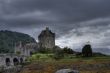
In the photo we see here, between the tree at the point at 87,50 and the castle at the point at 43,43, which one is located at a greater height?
the castle at the point at 43,43

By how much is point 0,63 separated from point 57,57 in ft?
82.9

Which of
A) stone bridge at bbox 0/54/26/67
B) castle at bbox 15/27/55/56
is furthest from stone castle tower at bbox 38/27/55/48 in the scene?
stone bridge at bbox 0/54/26/67

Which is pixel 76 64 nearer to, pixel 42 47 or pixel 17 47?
pixel 42 47

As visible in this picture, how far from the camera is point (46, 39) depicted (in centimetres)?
12188

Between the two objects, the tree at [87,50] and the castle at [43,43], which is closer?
the tree at [87,50]

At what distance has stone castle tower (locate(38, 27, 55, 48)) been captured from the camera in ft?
397

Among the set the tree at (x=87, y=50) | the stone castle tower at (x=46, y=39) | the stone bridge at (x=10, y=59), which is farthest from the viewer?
the stone castle tower at (x=46, y=39)

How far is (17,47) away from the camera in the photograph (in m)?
124

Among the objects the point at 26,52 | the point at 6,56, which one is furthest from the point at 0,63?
the point at 26,52

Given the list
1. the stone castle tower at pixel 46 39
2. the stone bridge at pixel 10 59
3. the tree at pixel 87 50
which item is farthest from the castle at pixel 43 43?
the tree at pixel 87 50

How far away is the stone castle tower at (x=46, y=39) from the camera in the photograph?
397ft

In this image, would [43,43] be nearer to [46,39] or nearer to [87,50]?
[46,39]

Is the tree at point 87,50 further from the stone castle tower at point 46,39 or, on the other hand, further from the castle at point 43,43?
the stone castle tower at point 46,39

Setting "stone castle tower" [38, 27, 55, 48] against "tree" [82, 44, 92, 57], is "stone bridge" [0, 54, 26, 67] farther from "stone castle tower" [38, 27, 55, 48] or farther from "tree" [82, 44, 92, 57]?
"tree" [82, 44, 92, 57]
